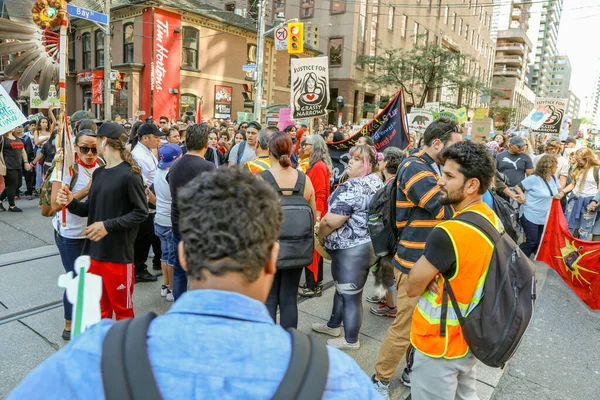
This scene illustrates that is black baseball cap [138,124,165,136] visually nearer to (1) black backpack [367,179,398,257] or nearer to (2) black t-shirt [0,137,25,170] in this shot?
(1) black backpack [367,179,398,257]

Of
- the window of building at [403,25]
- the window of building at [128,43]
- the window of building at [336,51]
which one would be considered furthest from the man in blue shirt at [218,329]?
the window of building at [403,25]

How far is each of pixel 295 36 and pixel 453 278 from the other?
51.9ft

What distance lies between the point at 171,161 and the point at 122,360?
388 cm

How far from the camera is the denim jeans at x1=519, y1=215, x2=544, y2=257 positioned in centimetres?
632

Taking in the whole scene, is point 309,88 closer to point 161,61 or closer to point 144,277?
point 144,277

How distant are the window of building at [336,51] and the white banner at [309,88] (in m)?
26.1

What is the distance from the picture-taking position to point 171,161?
14.7 ft

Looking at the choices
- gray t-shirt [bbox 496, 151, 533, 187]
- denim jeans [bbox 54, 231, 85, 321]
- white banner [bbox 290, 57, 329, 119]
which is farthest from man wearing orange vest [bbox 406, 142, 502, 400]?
white banner [bbox 290, 57, 329, 119]

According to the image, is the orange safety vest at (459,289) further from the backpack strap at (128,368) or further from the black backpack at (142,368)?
the backpack strap at (128,368)

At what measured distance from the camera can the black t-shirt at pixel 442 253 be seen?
2.03 m

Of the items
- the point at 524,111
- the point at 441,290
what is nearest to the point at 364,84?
the point at 441,290

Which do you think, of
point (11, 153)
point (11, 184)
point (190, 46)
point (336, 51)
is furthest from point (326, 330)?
point (336, 51)

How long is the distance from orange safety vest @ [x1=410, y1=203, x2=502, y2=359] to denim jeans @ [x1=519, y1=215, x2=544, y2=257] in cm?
487

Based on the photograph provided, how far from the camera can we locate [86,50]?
2506 centimetres
